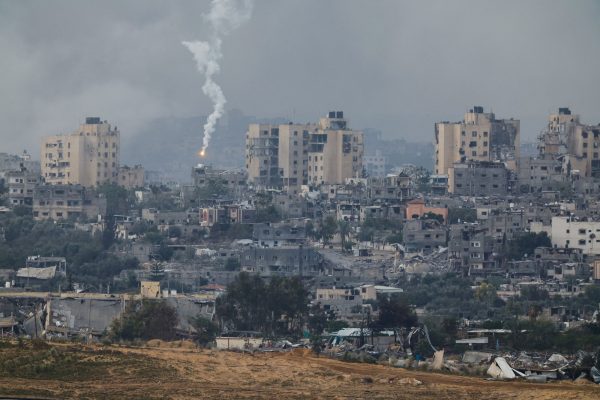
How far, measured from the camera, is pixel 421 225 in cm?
6994

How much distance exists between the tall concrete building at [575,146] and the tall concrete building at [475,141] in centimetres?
134

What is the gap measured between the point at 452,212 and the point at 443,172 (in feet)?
45.0

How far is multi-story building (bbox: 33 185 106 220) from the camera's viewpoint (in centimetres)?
7925

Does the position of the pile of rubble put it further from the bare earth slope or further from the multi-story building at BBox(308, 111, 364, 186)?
the multi-story building at BBox(308, 111, 364, 186)

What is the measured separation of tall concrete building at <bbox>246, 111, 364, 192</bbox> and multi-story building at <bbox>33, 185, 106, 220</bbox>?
10.3 metres

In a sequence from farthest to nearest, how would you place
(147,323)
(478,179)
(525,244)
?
(478,179) < (525,244) < (147,323)

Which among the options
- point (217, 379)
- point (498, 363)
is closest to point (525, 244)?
point (498, 363)

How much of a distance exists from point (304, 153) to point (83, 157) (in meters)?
8.54

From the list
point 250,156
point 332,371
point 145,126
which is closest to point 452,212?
point 250,156

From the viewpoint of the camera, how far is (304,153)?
9100 cm

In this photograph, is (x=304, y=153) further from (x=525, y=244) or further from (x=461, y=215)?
(x=525, y=244)

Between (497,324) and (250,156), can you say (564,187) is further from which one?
(497,324)

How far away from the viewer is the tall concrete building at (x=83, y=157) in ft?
293

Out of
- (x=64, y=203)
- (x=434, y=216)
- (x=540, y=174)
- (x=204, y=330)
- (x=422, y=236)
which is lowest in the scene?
(x=204, y=330)
